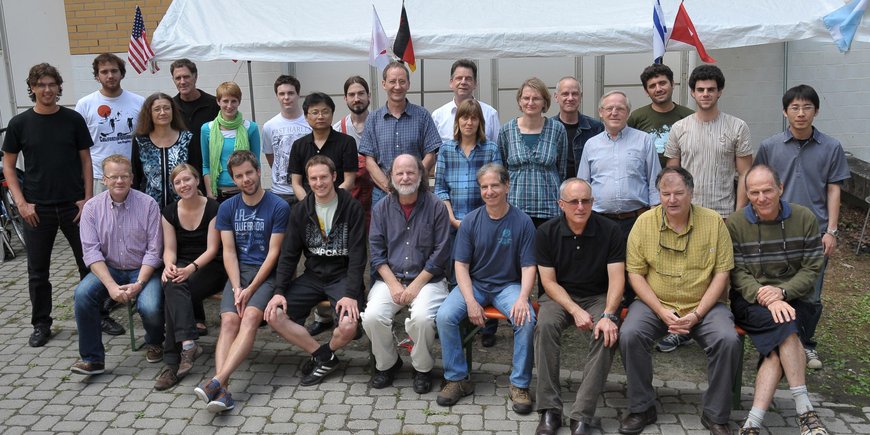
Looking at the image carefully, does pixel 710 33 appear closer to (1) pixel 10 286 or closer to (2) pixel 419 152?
(2) pixel 419 152

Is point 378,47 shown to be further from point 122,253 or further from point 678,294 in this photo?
point 678,294

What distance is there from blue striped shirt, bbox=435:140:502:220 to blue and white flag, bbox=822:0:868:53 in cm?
293

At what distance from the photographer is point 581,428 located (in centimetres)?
397

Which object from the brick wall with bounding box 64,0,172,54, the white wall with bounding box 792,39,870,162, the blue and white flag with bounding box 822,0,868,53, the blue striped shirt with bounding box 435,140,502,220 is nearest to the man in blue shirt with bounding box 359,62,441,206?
the blue striped shirt with bounding box 435,140,502,220

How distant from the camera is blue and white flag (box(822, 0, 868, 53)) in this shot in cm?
550

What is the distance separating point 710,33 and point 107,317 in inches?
213

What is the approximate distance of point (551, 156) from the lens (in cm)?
505

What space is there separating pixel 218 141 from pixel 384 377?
7.98ft

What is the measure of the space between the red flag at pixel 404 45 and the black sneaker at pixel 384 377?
265 cm

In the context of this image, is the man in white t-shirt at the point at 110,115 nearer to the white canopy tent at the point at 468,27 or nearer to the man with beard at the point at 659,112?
the white canopy tent at the point at 468,27

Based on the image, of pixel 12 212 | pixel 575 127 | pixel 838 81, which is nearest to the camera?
pixel 575 127

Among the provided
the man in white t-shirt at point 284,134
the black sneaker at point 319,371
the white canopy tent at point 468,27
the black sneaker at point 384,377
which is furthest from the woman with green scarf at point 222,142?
the black sneaker at point 384,377

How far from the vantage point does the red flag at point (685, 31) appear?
5812mm

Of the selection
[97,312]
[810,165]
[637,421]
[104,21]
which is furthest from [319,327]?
[104,21]
